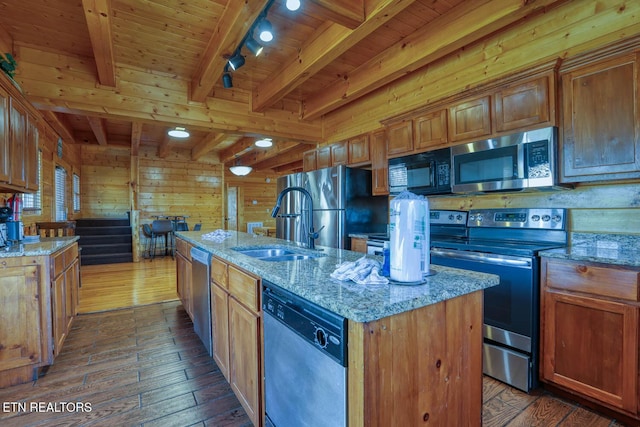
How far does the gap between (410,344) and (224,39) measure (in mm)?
2495

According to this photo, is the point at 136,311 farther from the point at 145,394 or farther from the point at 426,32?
the point at 426,32

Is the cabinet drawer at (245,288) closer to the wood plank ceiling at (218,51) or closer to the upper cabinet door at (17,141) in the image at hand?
the wood plank ceiling at (218,51)

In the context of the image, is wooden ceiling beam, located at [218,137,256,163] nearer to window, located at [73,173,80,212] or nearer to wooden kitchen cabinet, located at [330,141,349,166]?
wooden kitchen cabinet, located at [330,141,349,166]

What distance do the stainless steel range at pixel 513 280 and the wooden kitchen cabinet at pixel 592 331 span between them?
7 centimetres

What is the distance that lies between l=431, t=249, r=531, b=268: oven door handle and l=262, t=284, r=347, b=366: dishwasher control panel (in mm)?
1534

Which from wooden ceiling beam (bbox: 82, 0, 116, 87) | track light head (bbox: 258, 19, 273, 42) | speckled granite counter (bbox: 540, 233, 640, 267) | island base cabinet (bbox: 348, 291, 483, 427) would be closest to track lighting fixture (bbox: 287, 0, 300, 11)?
track light head (bbox: 258, 19, 273, 42)

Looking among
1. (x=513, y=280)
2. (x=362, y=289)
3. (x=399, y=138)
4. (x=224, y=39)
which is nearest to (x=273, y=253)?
(x=362, y=289)

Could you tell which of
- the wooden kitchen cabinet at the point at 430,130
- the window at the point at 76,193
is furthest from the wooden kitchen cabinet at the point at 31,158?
the window at the point at 76,193

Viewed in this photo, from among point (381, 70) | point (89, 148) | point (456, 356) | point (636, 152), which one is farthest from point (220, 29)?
point (89, 148)

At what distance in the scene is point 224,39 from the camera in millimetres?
2369

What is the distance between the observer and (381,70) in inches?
122

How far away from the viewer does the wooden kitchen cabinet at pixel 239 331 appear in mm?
1402

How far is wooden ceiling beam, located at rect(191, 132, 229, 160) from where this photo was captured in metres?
5.59

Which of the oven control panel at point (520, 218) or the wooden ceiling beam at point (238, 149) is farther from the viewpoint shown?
the wooden ceiling beam at point (238, 149)
